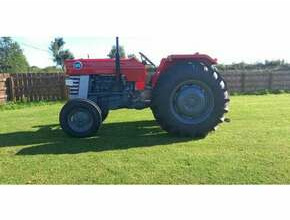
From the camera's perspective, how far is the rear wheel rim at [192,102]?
7.39 metres

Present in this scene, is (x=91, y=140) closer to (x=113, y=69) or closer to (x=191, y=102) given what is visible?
(x=113, y=69)

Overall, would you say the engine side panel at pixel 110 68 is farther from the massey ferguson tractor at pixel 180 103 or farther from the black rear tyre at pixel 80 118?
the black rear tyre at pixel 80 118

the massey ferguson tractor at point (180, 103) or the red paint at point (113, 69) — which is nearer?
the massey ferguson tractor at point (180, 103)

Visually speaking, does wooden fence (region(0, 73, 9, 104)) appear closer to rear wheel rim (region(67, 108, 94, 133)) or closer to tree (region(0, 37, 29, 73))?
rear wheel rim (region(67, 108, 94, 133))

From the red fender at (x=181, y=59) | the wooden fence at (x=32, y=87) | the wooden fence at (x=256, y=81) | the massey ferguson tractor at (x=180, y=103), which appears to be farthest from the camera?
the wooden fence at (x=256, y=81)

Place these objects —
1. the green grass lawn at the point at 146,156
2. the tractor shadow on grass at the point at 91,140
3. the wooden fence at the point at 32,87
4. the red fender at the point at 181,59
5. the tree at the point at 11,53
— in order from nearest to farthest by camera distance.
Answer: the green grass lawn at the point at 146,156
the tractor shadow on grass at the point at 91,140
the red fender at the point at 181,59
the wooden fence at the point at 32,87
the tree at the point at 11,53

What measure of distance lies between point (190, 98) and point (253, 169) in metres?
2.71

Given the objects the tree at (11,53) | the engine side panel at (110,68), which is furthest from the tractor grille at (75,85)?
the tree at (11,53)

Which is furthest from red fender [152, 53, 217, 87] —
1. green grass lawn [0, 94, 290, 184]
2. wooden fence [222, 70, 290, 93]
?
wooden fence [222, 70, 290, 93]

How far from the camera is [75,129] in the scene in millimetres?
7371

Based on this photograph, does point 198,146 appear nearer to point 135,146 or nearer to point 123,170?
point 135,146

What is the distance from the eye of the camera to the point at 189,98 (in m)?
7.42

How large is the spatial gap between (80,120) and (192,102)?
2.15 meters

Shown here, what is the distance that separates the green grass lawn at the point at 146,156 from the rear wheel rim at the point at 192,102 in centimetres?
48
